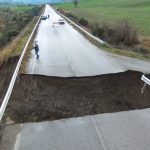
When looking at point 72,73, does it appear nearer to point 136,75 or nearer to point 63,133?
point 136,75

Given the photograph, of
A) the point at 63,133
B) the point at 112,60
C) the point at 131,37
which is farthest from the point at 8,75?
the point at 131,37

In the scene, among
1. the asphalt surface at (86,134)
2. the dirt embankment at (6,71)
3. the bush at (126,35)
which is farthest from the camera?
the bush at (126,35)

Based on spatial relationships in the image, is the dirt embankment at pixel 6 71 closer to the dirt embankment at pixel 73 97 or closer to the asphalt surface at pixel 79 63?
the asphalt surface at pixel 79 63

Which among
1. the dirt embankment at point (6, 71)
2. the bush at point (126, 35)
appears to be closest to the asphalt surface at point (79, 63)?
the dirt embankment at point (6, 71)

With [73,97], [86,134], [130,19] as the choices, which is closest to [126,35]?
[73,97]

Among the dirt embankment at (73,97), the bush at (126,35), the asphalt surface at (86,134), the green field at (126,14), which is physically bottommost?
the green field at (126,14)

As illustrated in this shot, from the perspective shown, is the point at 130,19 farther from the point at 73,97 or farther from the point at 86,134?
the point at 86,134

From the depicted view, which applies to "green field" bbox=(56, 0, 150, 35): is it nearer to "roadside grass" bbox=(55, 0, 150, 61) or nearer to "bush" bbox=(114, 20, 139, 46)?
"roadside grass" bbox=(55, 0, 150, 61)
